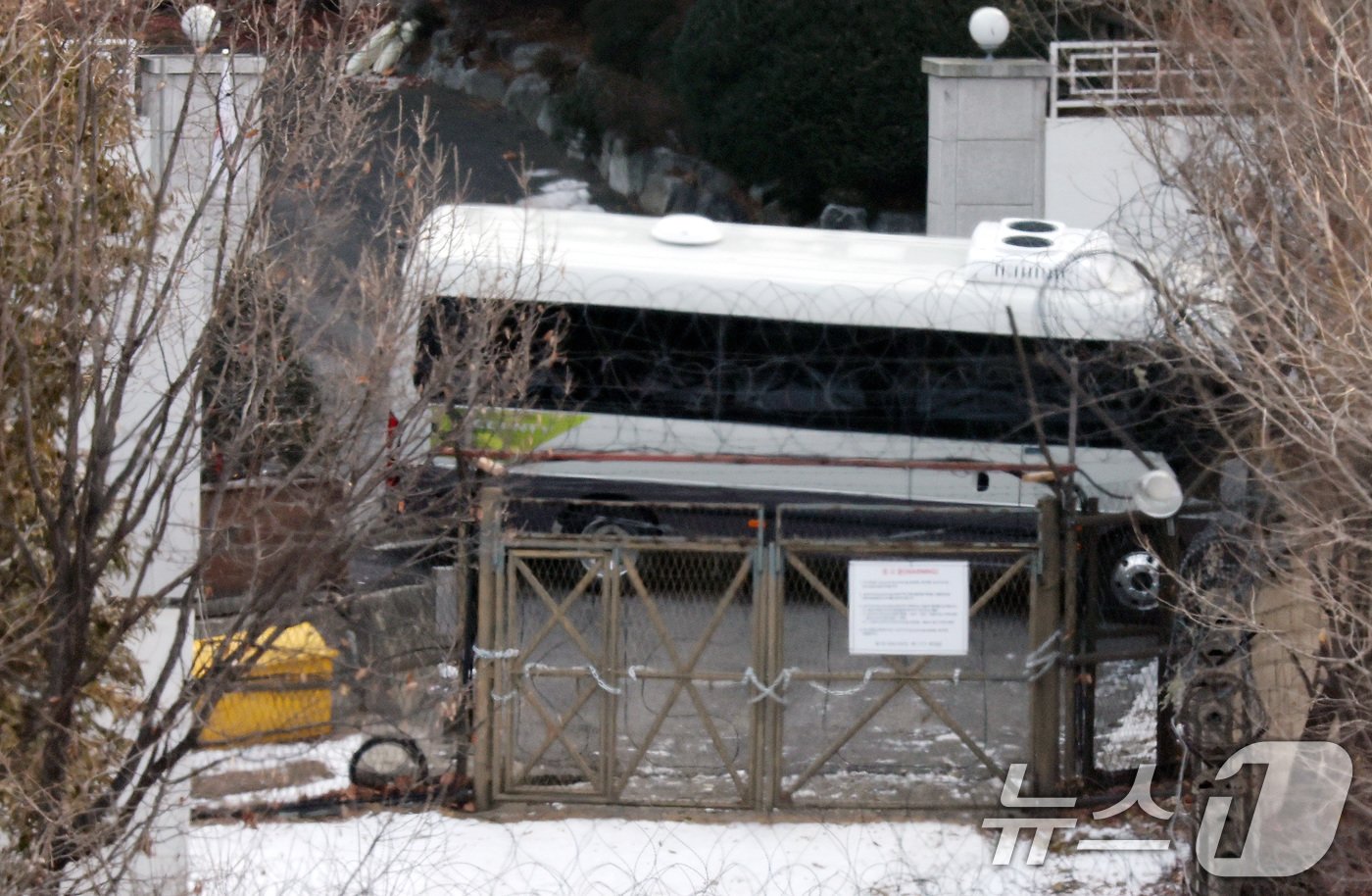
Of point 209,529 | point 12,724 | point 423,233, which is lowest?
point 12,724

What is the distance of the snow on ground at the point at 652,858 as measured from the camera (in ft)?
25.6

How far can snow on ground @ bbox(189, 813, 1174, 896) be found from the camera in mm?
7789

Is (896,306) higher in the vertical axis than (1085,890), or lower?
higher

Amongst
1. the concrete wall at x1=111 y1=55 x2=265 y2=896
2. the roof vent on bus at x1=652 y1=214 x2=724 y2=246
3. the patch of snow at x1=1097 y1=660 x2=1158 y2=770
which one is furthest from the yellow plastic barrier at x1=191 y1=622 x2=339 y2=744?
the roof vent on bus at x1=652 y1=214 x2=724 y2=246

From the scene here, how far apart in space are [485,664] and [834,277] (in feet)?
17.3

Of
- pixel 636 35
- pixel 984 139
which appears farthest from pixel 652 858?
pixel 636 35

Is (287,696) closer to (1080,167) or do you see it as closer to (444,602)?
(444,602)

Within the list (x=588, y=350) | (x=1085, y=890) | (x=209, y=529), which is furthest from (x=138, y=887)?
(x=588, y=350)

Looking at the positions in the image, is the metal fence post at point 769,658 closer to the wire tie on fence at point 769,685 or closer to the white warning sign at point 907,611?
the wire tie on fence at point 769,685

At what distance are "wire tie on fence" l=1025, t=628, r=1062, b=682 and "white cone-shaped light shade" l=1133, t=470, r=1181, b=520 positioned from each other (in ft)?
2.72

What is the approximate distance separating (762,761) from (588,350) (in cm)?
517

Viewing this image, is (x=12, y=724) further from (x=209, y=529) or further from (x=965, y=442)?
(x=965, y=442)

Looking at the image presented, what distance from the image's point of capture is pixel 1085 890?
8.02 meters

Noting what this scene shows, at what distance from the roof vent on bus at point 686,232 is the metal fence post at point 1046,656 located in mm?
5181
